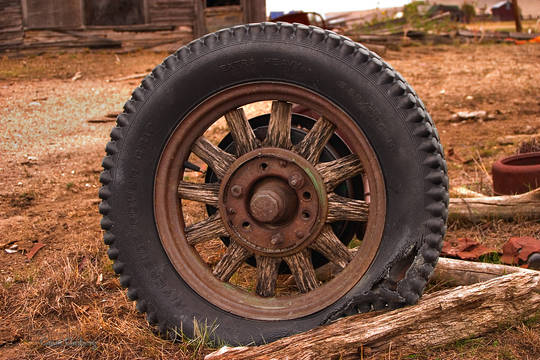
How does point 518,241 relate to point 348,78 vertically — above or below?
below

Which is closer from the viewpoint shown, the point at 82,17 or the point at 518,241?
the point at 518,241

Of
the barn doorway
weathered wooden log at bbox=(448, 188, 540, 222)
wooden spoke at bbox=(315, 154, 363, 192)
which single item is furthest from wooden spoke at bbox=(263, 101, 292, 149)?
the barn doorway

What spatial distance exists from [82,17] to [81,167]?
874 cm

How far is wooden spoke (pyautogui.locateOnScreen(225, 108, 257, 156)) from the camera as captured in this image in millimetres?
2648

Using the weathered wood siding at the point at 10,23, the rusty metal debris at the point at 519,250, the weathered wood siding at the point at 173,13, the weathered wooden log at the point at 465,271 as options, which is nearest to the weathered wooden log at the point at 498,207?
the rusty metal debris at the point at 519,250

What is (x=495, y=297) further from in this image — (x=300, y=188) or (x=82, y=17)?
(x=82, y=17)

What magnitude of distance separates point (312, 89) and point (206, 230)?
0.85m

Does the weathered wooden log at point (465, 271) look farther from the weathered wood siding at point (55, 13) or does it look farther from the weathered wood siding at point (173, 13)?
the weathered wood siding at point (55, 13)

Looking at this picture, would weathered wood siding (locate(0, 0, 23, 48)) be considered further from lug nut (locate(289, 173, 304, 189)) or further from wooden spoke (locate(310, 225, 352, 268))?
wooden spoke (locate(310, 225, 352, 268))

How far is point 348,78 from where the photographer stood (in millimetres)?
2377

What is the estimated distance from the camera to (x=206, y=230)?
2709 millimetres

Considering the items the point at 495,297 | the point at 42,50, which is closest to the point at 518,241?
the point at 495,297

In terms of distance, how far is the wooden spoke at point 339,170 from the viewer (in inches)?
98.3

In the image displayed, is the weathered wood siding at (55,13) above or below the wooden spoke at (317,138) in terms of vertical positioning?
above
